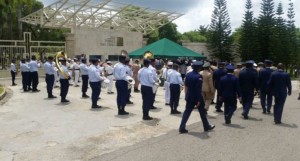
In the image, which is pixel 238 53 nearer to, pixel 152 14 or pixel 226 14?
pixel 226 14

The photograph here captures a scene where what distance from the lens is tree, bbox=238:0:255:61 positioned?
37625 mm

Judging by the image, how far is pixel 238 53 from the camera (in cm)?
3900

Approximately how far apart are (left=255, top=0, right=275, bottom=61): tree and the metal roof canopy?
32.2 feet

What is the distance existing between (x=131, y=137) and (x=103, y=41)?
22.7 metres

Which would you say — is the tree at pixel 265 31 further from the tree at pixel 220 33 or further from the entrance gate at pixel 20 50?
the entrance gate at pixel 20 50

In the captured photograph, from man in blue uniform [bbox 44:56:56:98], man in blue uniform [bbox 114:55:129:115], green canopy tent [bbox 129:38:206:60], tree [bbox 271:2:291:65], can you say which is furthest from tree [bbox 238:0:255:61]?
man in blue uniform [bbox 114:55:129:115]

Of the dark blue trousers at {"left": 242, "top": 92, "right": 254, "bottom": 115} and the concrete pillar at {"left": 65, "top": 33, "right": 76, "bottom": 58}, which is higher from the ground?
the concrete pillar at {"left": 65, "top": 33, "right": 76, "bottom": 58}

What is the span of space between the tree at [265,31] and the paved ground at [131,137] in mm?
26943

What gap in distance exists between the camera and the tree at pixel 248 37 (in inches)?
1481

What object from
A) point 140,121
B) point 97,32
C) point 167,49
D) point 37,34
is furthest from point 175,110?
point 37,34

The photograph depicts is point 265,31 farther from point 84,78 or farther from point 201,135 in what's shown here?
point 201,135

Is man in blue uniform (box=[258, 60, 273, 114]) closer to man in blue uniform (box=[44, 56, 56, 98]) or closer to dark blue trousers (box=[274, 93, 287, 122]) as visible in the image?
dark blue trousers (box=[274, 93, 287, 122])

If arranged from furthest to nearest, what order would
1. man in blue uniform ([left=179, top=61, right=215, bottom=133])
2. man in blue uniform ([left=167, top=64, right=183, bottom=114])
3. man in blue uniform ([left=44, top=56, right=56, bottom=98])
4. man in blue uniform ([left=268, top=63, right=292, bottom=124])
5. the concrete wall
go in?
the concrete wall
man in blue uniform ([left=44, top=56, right=56, bottom=98])
man in blue uniform ([left=167, top=64, right=183, bottom=114])
man in blue uniform ([left=268, top=63, right=292, bottom=124])
man in blue uniform ([left=179, top=61, right=215, bottom=133])

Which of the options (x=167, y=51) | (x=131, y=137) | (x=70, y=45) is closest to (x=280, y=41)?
(x=167, y=51)
